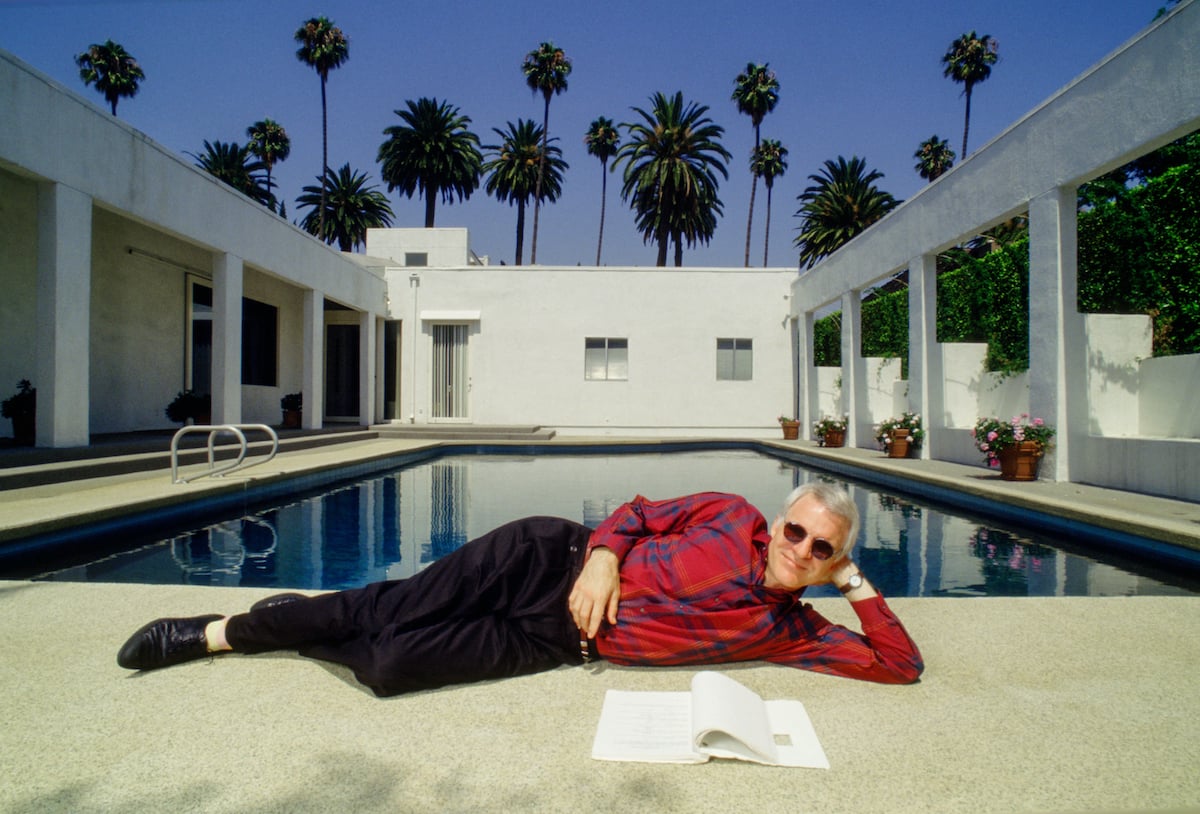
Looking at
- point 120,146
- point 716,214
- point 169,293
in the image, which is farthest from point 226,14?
point 716,214

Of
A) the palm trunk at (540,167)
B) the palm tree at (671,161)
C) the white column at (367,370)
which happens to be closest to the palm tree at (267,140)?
the palm trunk at (540,167)

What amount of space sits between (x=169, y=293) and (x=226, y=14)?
5.31m

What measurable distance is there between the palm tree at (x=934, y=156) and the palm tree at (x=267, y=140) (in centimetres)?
2958

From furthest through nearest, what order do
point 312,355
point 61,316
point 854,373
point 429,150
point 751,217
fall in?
point 751,217 < point 429,150 < point 312,355 < point 854,373 < point 61,316

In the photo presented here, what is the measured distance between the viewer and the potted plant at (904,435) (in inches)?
393

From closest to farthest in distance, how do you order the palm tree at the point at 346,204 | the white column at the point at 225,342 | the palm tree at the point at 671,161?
the white column at the point at 225,342
the palm tree at the point at 671,161
the palm tree at the point at 346,204

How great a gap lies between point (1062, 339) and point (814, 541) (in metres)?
6.84

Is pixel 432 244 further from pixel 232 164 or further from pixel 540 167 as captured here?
pixel 232 164

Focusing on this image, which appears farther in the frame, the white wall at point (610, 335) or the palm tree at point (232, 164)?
the palm tree at point (232, 164)

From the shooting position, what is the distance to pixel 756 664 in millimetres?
2141

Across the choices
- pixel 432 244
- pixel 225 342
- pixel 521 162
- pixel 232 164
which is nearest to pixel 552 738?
pixel 225 342

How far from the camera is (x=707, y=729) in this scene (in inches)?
58.4

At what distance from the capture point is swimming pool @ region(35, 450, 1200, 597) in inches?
162

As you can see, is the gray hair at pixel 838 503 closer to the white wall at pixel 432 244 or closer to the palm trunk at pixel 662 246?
the white wall at pixel 432 244
